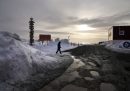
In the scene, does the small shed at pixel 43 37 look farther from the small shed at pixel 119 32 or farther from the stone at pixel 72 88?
the stone at pixel 72 88

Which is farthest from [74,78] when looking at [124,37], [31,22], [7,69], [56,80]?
[124,37]

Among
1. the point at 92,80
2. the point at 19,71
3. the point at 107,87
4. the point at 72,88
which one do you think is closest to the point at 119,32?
the point at 92,80

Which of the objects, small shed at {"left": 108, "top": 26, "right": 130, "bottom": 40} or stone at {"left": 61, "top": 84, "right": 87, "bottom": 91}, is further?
small shed at {"left": 108, "top": 26, "right": 130, "bottom": 40}

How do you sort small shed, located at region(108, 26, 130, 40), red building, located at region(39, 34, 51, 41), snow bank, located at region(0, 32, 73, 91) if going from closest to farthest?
1. snow bank, located at region(0, 32, 73, 91)
2. small shed, located at region(108, 26, 130, 40)
3. red building, located at region(39, 34, 51, 41)

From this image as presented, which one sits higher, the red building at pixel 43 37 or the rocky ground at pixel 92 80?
the red building at pixel 43 37

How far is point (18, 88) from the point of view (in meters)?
8.83

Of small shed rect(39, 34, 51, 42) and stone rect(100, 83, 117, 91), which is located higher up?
small shed rect(39, 34, 51, 42)

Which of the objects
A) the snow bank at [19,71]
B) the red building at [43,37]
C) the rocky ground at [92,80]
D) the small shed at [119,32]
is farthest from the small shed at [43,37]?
the rocky ground at [92,80]

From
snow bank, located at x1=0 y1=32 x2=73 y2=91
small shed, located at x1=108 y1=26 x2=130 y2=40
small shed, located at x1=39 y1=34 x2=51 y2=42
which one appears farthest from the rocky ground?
small shed, located at x1=39 y1=34 x2=51 y2=42

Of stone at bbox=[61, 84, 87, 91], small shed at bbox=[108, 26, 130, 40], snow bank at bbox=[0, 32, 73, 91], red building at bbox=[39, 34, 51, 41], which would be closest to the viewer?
snow bank at bbox=[0, 32, 73, 91]

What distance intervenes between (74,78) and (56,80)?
4.25 ft

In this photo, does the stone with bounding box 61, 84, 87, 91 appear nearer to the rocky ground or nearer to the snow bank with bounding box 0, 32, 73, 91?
the rocky ground

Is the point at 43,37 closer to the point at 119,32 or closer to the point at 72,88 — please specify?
the point at 119,32

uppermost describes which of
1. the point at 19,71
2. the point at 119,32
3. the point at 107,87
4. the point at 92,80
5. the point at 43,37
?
the point at 119,32
